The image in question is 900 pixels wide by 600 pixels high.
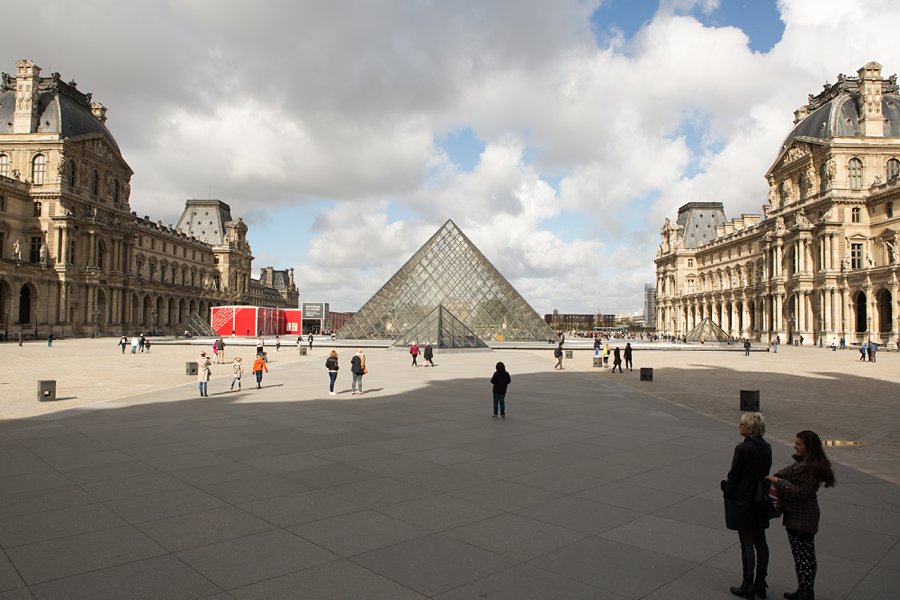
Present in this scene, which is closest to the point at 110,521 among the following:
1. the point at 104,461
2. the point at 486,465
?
the point at 104,461

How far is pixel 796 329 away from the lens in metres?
56.3

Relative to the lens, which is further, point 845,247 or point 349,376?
point 845,247

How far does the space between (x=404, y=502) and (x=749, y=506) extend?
311 cm

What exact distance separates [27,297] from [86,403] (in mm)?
51224

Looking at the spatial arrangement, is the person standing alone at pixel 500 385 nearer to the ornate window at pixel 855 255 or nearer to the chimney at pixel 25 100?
the ornate window at pixel 855 255

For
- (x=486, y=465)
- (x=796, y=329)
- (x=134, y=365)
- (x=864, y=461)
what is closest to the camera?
(x=486, y=465)

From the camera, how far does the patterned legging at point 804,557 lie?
3527 millimetres

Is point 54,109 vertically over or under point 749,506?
over

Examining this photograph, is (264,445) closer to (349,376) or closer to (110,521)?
(110,521)

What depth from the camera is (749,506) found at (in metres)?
3.70

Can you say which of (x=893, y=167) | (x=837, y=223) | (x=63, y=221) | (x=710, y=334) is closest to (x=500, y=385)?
(x=710, y=334)

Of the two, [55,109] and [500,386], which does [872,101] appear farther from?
[55,109]

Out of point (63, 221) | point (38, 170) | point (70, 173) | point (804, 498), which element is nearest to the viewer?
point (804, 498)

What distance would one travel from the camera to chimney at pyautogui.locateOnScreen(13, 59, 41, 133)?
178ft
